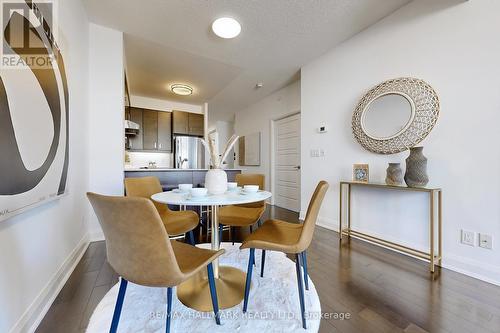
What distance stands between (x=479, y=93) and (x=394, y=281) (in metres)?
1.73

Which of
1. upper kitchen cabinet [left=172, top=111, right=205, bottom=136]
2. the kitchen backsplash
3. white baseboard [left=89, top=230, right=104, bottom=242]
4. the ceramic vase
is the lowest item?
white baseboard [left=89, top=230, right=104, bottom=242]

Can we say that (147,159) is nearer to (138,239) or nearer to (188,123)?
(188,123)

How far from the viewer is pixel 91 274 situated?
1.69 metres

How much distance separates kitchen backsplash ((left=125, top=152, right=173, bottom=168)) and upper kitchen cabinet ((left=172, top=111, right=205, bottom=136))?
741 mm

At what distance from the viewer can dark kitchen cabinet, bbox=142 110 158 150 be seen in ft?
15.7

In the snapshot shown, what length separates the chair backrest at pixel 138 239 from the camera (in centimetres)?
80

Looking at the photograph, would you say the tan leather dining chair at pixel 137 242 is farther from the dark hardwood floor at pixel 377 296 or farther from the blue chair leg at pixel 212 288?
the dark hardwood floor at pixel 377 296

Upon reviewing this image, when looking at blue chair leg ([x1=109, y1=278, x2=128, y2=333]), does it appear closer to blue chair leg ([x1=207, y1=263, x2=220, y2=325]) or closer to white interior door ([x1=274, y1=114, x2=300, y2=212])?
blue chair leg ([x1=207, y1=263, x2=220, y2=325])

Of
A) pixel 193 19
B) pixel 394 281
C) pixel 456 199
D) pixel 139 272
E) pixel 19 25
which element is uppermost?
pixel 193 19

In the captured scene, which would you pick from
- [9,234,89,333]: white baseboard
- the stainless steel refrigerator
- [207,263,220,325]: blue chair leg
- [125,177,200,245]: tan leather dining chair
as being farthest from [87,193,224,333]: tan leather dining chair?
the stainless steel refrigerator

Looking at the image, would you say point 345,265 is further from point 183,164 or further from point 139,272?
point 183,164

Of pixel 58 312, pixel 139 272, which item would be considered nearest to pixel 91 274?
pixel 58 312

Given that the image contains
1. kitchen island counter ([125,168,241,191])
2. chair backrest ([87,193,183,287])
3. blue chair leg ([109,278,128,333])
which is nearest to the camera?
chair backrest ([87,193,183,287])

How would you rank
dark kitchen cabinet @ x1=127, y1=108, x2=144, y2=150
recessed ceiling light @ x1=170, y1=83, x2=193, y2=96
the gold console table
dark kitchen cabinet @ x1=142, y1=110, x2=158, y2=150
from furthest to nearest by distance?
dark kitchen cabinet @ x1=142, y1=110, x2=158, y2=150
dark kitchen cabinet @ x1=127, y1=108, x2=144, y2=150
recessed ceiling light @ x1=170, y1=83, x2=193, y2=96
the gold console table
